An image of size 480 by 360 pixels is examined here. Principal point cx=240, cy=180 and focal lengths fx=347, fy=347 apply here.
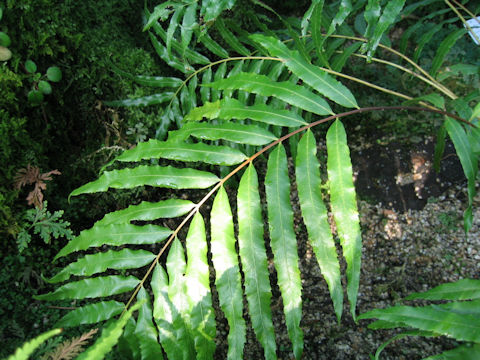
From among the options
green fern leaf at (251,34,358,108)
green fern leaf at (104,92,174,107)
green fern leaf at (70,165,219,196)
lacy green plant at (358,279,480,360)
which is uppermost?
green fern leaf at (104,92,174,107)

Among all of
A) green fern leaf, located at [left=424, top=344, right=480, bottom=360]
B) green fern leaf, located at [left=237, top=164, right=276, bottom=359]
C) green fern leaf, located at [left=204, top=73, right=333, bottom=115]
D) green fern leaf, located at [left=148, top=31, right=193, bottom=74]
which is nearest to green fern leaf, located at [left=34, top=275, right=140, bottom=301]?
green fern leaf, located at [left=237, top=164, right=276, bottom=359]

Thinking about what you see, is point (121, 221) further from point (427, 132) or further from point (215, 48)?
point (427, 132)

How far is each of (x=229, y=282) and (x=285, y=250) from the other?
0.23 m

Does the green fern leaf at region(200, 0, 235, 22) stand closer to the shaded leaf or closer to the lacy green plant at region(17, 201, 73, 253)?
the lacy green plant at region(17, 201, 73, 253)

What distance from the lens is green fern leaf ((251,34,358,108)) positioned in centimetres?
148

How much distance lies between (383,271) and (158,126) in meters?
1.58

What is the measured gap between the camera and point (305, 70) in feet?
4.93

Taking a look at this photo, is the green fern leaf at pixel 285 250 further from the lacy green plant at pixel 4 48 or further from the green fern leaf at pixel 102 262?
the lacy green plant at pixel 4 48

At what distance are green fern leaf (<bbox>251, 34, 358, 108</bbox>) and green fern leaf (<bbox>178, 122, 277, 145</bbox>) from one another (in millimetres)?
299

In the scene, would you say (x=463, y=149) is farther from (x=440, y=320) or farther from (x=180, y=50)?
(x=180, y=50)

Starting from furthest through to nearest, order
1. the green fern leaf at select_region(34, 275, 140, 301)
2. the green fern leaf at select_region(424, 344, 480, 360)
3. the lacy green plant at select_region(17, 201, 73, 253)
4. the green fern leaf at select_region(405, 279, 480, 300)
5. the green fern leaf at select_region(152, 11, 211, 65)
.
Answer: the green fern leaf at select_region(152, 11, 211, 65) < the lacy green plant at select_region(17, 201, 73, 253) < the green fern leaf at select_region(34, 275, 140, 301) < the green fern leaf at select_region(405, 279, 480, 300) < the green fern leaf at select_region(424, 344, 480, 360)

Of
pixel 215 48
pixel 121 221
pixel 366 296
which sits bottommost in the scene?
pixel 366 296

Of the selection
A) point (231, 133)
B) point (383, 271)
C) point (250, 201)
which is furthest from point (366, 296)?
point (231, 133)

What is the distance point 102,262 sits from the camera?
4.27 ft
